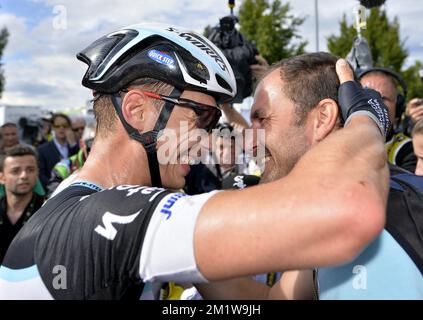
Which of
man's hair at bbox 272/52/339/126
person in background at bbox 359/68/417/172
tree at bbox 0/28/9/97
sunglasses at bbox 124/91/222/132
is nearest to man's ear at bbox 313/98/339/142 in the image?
man's hair at bbox 272/52/339/126

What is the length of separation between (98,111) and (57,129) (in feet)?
23.7

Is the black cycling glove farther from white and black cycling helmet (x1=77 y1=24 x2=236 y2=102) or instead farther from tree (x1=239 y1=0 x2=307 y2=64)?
tree (x1=239 y1=0 x2=307 y2=64)

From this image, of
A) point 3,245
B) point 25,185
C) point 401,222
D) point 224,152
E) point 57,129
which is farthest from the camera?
point 57,129

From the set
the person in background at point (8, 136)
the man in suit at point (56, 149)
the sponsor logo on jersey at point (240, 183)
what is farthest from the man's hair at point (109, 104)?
the person in background at point (8, 136)

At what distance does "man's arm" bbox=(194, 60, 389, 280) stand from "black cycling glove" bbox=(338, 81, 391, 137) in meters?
0.40

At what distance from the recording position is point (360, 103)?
1.79 m

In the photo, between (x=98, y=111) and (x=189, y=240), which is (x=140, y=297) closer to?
(x=189, y=240)

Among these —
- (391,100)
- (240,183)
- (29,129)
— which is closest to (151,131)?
(240,183)

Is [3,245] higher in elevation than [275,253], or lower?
lower

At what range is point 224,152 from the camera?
6.53 metres

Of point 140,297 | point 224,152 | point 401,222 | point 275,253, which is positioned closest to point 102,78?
point 140,297

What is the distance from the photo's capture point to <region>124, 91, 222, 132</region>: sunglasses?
6.66 ft

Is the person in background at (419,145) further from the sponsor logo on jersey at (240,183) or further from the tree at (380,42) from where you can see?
the tree at (380,42)

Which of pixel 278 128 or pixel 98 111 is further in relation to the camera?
pixel 278 128
